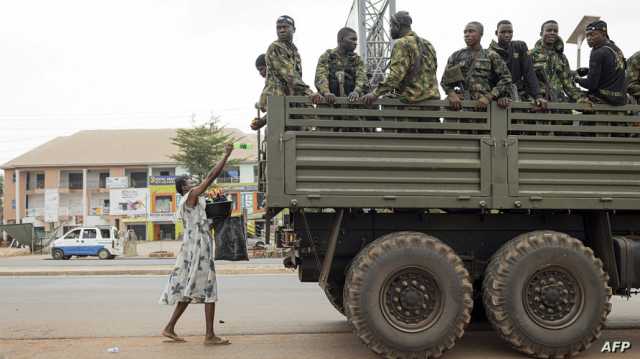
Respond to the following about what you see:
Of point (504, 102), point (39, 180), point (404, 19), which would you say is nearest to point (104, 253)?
point (404, 19)

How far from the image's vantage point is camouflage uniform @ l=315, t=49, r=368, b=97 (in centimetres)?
571

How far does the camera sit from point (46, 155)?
52.5 metres

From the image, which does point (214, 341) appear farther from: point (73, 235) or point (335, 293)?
point (73, 235)

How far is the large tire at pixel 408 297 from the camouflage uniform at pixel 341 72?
163 centimetres

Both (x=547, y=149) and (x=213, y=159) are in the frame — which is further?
(x=213, y=159)

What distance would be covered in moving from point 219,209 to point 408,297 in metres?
1.95

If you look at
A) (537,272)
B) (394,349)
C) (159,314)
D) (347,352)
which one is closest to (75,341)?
(159,314)

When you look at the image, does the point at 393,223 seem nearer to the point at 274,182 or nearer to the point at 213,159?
the point at 274,182

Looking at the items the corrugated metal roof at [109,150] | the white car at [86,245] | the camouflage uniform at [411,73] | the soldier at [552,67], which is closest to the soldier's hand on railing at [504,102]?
the camouflage uniform at [411,73]

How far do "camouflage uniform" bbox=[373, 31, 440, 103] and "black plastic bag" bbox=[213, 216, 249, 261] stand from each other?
1.82 meters

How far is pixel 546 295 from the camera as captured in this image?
4.98 metres

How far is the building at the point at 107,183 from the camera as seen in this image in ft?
157

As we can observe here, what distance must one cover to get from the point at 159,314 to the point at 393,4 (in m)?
12.3

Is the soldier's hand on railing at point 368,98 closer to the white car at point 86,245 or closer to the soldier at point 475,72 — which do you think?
the soldier at point 475,72
